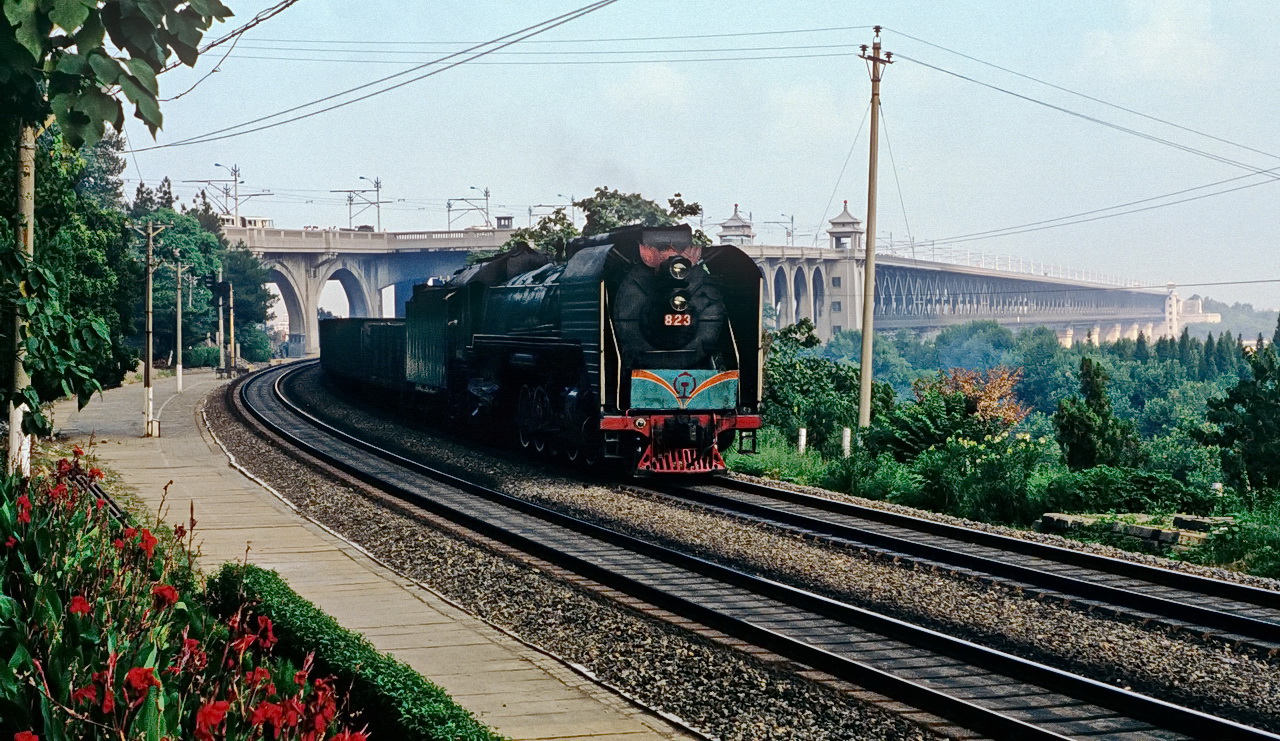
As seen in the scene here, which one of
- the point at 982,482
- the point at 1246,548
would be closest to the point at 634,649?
the point at 1246,548

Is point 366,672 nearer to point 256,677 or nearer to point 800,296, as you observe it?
point 256,677

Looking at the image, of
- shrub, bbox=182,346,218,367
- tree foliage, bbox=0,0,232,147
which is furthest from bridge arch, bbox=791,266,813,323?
tree foliage, bbox=0,0,232,147

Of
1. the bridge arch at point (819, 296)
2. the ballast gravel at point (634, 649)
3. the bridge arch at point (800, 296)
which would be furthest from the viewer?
the bridge arch at point (819, 296)

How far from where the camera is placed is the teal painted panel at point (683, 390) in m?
21.5

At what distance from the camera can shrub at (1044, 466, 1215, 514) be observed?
1930 cm

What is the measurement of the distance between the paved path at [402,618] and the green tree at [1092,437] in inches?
655

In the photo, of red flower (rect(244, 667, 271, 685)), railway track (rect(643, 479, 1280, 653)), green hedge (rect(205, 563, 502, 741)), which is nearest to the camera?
red flower (rect(244, 667, 271, 685))

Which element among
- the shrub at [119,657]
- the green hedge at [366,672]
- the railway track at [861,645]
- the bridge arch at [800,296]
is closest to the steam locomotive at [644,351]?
the railway track at [861,645]

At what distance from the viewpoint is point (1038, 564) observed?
14.8 meters

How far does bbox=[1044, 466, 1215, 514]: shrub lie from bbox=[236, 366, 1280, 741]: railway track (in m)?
7.48

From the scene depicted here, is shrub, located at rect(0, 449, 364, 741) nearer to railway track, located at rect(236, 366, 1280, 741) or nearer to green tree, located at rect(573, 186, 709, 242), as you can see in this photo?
railway track, located at rect(236, 366, 1280, 741)

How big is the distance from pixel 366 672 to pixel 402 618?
4.04 metres

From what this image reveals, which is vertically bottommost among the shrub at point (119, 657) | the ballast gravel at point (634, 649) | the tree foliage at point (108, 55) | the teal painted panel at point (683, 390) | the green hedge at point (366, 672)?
the ballast gravel at point (634, 649)

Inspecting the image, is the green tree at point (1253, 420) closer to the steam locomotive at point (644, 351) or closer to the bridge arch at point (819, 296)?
the steam locomotive at point (644, 351)
